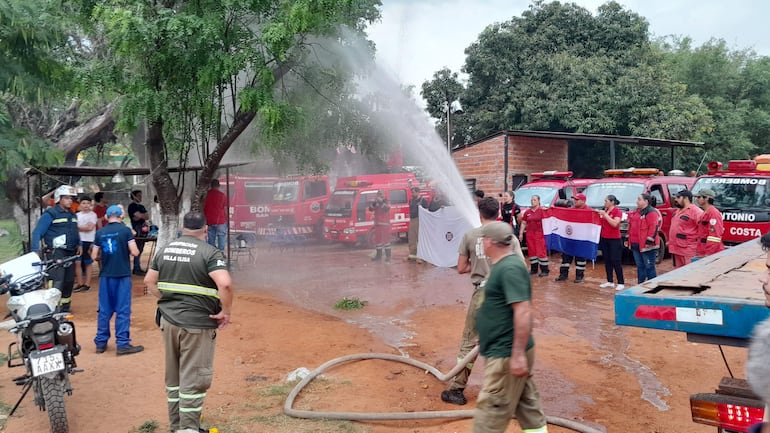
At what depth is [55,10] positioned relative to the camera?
864 cm

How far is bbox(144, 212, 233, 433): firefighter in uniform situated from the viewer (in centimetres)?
413

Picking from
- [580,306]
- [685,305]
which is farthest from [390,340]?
[685,305]

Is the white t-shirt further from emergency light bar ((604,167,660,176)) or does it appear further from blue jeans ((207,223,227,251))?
emergency light bar ((604,167,660,176))

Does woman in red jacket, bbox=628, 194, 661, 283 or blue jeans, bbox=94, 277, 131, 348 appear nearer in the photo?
blue jeans, bbox=94, 277, 131, 348

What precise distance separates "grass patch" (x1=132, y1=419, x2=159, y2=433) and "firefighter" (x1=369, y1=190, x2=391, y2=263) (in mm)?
9620

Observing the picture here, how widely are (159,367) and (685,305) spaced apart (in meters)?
5.24

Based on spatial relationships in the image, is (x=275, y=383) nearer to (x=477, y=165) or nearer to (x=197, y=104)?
(x=197, y=104)

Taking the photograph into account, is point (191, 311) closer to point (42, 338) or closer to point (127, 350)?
point (42, 338)

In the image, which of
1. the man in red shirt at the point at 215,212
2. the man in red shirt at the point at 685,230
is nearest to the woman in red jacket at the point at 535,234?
the man in red shirt at the point at 685,230

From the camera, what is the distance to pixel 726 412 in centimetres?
297

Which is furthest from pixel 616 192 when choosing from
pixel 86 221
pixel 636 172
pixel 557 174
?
pixel 86 221

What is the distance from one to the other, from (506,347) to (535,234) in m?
8.36

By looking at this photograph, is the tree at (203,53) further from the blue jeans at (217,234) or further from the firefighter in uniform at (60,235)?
the blue jeans at (217,234)

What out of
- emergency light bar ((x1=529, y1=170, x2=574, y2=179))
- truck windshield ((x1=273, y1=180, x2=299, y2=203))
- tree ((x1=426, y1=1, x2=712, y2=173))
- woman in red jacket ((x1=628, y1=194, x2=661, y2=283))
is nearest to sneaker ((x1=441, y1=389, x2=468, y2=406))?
woman in red jacket ((x1=628, y1=194, x2=661, y2=283))
